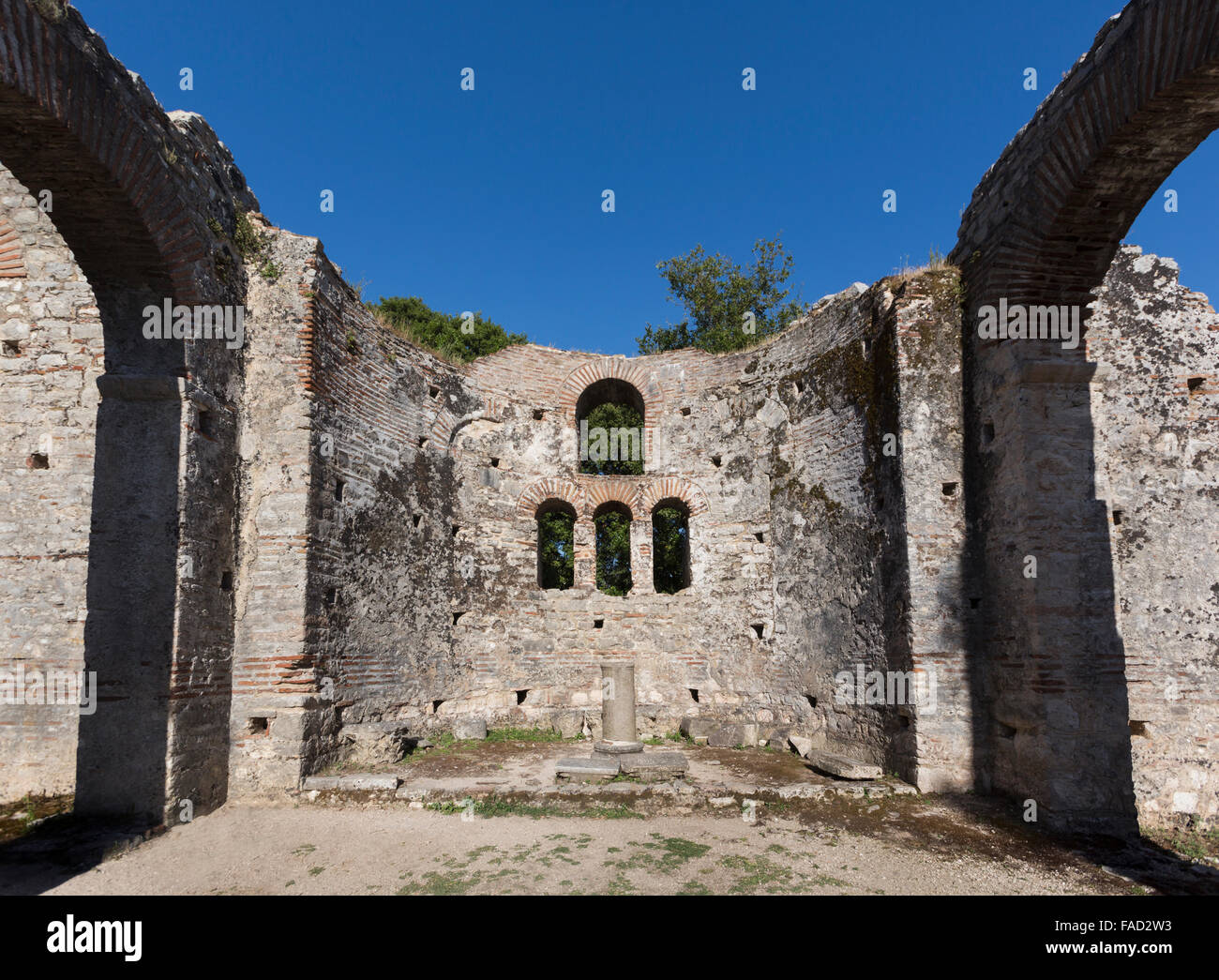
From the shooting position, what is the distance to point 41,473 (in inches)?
302

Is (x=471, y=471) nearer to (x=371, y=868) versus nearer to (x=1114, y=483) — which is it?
(x=371, y=868)

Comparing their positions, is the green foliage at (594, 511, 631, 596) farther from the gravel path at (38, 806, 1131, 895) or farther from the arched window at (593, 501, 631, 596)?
the gravel path at (38, 806, 1131, 895)

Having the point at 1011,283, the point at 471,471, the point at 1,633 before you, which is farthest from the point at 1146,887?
the point at 1,633

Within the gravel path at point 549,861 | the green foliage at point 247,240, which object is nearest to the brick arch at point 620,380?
the green foliage at point 247,240

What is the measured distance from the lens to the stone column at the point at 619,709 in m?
9.73

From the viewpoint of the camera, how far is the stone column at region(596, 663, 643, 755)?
9.73 metres

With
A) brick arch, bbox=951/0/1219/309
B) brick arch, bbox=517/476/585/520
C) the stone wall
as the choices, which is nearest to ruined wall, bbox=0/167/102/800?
the stone wall

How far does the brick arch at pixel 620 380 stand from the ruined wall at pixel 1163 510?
258 inches

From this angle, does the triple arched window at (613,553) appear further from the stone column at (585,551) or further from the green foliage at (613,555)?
the stone column at (585,551)

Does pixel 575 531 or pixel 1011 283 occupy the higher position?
Answer: pixel 1011 283

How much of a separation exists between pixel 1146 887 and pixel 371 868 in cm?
575

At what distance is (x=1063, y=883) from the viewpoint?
534cm

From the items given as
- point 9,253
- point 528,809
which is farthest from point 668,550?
point 9,253

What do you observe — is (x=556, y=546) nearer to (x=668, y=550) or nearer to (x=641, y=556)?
(x=668, y=550)
